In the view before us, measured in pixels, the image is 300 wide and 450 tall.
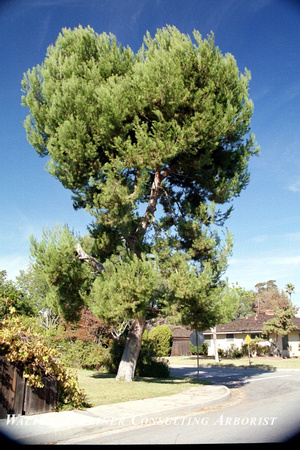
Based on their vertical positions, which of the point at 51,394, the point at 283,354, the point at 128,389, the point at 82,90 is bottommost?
the point at 283,354

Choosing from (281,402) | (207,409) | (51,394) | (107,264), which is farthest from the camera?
(107,264)

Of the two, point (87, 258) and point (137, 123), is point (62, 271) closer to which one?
point (87, 258)

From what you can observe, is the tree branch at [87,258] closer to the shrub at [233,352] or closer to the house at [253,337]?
the shrub at [233,352]

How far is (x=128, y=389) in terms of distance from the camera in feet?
38.3

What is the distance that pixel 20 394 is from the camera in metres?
7.39

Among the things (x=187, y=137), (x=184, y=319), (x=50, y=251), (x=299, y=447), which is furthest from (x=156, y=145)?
(x=299, y=447)

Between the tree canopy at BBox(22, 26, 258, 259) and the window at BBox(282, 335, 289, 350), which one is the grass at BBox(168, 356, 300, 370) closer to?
the window at BBox(282, 335, 289, 350)

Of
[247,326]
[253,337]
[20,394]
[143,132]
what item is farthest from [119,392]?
[253,337]

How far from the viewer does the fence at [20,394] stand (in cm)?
711

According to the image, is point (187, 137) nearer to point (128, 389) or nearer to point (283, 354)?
point (128, 389)

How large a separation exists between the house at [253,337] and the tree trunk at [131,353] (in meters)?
27.9

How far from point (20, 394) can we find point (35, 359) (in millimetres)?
765

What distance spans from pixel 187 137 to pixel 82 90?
183 inches

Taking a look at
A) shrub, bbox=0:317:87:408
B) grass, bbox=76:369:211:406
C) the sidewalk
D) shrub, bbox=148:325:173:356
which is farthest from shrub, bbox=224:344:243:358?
shrub, bbox=0:317:87:408
